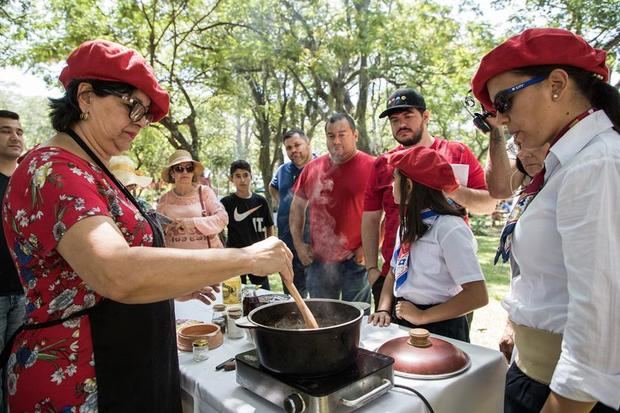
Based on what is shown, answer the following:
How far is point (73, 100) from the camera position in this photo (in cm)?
156

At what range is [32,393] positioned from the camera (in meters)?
1.41

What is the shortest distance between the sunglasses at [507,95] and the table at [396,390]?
1122 mm

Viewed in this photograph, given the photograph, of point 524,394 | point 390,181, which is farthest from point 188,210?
point 524,394

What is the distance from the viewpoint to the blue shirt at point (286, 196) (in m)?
5.52

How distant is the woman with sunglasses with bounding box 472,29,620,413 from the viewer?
1.14 meters

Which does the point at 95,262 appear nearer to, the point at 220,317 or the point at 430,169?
the point at 220,317

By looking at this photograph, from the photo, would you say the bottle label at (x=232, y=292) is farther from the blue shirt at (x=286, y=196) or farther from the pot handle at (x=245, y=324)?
the blue shirt at (x=286, y=196)

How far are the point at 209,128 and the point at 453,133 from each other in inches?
661

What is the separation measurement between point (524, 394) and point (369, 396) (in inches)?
22.6

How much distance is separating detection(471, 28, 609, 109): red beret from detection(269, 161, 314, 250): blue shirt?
4180 mm

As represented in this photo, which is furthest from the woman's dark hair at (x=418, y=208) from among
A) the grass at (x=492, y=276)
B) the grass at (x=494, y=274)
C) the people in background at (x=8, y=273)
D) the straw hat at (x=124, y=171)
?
the grass at (x=492, y=276)

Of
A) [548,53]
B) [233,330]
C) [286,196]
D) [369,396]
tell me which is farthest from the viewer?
[286,196]

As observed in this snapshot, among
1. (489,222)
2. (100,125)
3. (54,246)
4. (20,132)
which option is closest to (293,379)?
(54,246)

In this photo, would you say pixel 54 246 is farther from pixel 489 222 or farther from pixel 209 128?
pixel 209 128
